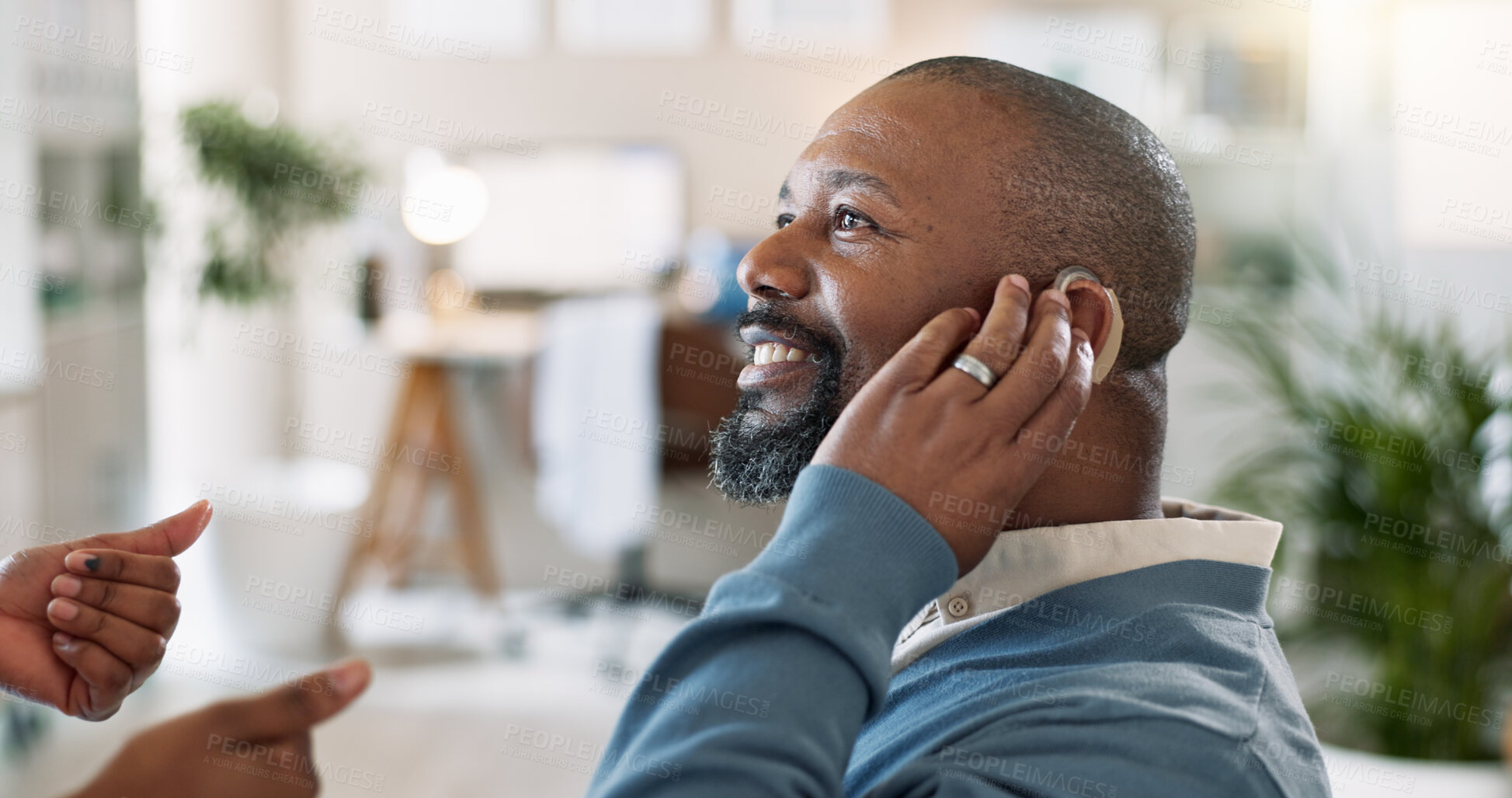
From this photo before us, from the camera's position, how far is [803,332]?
40.8 inches

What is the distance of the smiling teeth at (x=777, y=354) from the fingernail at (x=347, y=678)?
55 centimetres

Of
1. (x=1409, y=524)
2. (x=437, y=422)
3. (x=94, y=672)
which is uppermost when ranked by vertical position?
(x=94, y=672)

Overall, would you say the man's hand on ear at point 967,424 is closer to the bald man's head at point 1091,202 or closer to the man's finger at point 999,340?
the man's finger at point 999,340

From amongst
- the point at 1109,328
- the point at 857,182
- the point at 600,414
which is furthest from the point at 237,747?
the point at 600,414

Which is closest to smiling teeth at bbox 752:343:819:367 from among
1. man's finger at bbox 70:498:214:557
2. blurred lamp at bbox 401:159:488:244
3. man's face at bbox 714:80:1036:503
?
man's face at bbox 714:80:1036:503

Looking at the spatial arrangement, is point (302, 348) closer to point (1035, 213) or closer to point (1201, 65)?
point (1201, 65)

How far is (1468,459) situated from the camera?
2.17 m

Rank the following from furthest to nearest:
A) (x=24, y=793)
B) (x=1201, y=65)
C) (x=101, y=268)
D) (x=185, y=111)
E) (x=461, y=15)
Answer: (x=461, y=15) < (x=1201, y=65) < (x=185, y=111) < (x=101, y=268) < (x=24, y=793)

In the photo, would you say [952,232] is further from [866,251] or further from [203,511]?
[203,511]

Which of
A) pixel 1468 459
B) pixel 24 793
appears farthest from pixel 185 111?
pixel 1468 459

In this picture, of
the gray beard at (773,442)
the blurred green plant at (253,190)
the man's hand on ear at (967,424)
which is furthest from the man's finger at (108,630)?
the blurred green plant at (253,190)

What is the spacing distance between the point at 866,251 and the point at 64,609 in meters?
0.77

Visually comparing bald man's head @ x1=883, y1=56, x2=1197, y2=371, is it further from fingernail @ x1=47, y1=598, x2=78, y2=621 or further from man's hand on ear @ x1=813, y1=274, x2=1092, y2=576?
fingernail @ x1=47, y1=598, x2=78, y2=621

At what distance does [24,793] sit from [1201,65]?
13.8 feet
